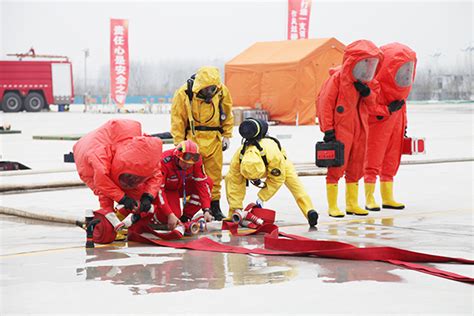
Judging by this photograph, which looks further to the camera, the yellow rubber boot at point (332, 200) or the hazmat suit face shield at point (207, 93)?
the yellow rubber boot at point (332, 200)

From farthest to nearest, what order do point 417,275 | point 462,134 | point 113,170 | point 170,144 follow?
point 462,134 → point 170,144 → point 113,170 → point 417,275

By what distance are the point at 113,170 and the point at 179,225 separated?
789mm

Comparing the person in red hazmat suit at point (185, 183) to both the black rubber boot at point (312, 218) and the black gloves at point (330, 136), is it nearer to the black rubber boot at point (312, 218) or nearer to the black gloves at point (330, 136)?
the black rubber boot at point (312, 218)

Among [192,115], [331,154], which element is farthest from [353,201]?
[192,115]

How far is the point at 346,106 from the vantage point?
862 centimetres

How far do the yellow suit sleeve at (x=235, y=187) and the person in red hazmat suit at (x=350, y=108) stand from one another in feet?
3.98

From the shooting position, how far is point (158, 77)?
241ft

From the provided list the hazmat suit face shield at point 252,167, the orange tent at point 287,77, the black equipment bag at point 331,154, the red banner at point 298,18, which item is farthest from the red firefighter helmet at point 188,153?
the red banner at point 298,18

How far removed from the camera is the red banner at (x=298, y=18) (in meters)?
33.8

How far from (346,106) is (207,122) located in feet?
4.62

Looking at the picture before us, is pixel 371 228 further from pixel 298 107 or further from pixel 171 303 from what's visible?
pixel 298 107

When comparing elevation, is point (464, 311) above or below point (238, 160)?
below

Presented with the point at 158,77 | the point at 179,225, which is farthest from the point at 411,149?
the point at 158,77

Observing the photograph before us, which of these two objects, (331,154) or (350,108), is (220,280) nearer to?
(331,154)
